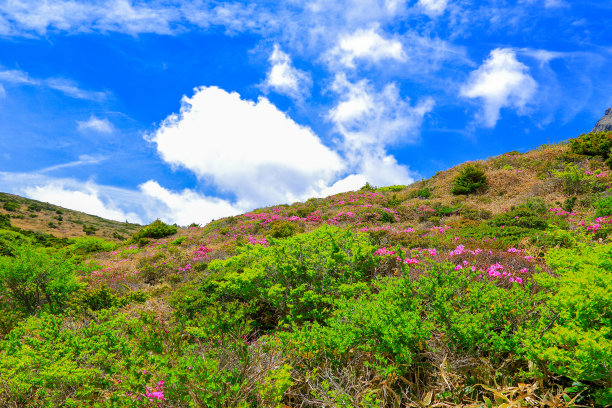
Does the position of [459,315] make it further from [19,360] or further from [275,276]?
[19,360]

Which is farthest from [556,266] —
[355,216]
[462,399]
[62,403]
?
[355,216]

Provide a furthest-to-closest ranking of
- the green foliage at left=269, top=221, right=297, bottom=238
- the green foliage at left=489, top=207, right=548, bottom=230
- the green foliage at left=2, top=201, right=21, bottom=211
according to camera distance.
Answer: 1. the green foliage at left=2, top=201, right=21, bottom=211
2. the green foliage at left=269, top=221, right=297, bottom=238
3. the green foliage at left=489, top=207, right=548, bottom=230

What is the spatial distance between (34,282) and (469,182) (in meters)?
19.2

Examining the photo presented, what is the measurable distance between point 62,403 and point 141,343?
0.94 m

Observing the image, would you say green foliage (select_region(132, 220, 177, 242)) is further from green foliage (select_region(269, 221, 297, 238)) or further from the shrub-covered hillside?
the shrub-covered hillside

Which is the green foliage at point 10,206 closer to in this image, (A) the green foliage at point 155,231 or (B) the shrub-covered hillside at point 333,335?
(A) the green foliage at point 155,231

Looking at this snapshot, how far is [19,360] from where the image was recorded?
3994mm

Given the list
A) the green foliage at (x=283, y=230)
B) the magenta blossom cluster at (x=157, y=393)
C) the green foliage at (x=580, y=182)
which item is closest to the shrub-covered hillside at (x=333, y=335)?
the magenta blossom cluster at (x=157, y=393)

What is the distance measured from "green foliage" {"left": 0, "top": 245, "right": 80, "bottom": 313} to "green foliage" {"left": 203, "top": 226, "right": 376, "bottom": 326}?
4260 mm

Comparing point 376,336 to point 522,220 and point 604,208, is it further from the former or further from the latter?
point 604,208

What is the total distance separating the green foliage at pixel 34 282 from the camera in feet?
25.0


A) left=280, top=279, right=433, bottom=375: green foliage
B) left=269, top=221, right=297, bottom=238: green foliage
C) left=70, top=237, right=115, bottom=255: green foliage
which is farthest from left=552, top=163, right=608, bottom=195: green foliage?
left=70, top=237, right=115, bottom=255: green foliage

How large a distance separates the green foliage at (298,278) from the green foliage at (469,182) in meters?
13.4

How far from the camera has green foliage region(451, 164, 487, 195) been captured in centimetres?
1741
